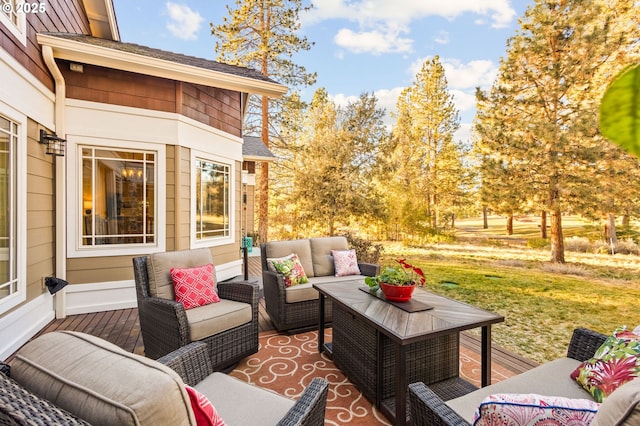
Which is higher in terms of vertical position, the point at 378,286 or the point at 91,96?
the point at 91,96

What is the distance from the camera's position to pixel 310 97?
12.0 metres

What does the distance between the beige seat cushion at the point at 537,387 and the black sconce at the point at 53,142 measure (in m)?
4.72

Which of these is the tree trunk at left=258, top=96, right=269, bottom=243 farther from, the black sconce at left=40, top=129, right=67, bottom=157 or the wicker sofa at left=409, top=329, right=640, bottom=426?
the wicker sofa at left=409, top=329, right=640, bottom=426

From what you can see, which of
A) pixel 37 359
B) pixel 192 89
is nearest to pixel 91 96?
pixel 192 89

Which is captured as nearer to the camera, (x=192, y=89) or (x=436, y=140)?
(x=192, y=89)

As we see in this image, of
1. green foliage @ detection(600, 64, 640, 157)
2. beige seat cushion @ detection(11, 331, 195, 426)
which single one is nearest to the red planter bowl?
beige seat cushion @ detection(11, 331, 195, 426)

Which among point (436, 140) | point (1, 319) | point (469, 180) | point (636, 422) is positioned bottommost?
point (1, 319)

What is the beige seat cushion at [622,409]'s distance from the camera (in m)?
0.85

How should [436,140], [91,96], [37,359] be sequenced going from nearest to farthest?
[37,359], [91,96], [436,140]

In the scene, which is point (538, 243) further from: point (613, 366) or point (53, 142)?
point (53, 142)

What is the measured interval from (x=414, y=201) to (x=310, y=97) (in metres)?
5.35

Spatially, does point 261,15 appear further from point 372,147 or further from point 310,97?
point 372,147

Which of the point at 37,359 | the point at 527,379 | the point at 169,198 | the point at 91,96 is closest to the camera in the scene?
the point at 37,359

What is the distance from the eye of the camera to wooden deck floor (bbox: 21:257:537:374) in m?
3.28
